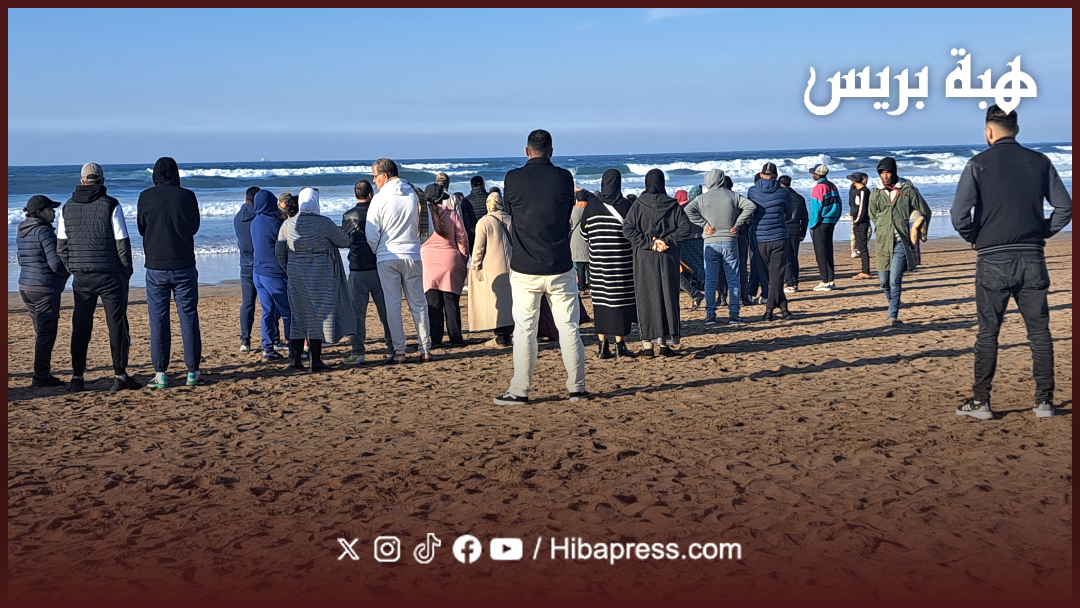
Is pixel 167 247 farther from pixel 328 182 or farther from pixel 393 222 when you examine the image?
pixel 328 182

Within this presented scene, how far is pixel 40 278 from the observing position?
8.15 metres

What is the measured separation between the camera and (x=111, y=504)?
198 inches

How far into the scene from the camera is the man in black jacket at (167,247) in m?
7.63

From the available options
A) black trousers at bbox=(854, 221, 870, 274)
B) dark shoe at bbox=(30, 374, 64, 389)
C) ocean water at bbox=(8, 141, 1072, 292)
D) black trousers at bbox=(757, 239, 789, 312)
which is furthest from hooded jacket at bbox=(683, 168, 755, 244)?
ocean water at bbox=(8, 141, 1072, 292)

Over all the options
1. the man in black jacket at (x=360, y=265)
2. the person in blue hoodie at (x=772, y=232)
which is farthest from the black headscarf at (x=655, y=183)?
the person in blue hoodie at (x=772, y=232)

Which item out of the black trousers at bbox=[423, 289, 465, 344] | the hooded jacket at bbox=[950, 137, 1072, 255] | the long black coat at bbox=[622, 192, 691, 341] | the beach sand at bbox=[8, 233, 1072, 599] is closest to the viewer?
the beach sand at bbox=[8, 233, 1072, 599]

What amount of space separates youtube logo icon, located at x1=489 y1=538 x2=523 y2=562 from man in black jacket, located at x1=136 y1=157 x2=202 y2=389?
4.48m

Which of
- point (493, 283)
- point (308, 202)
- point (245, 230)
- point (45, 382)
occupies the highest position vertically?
point (308, 202)

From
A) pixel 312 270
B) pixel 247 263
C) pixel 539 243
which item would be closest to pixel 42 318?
pixel 247 263

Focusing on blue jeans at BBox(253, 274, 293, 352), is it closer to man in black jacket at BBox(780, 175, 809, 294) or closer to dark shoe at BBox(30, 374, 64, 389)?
dark shoe at BBox(30, 374, 64, 389)

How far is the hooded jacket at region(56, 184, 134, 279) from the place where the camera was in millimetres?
7570

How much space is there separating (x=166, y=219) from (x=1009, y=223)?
20.1 feet

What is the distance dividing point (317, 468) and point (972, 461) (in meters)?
3.74

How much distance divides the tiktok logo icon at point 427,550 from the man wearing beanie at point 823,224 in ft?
34.3
